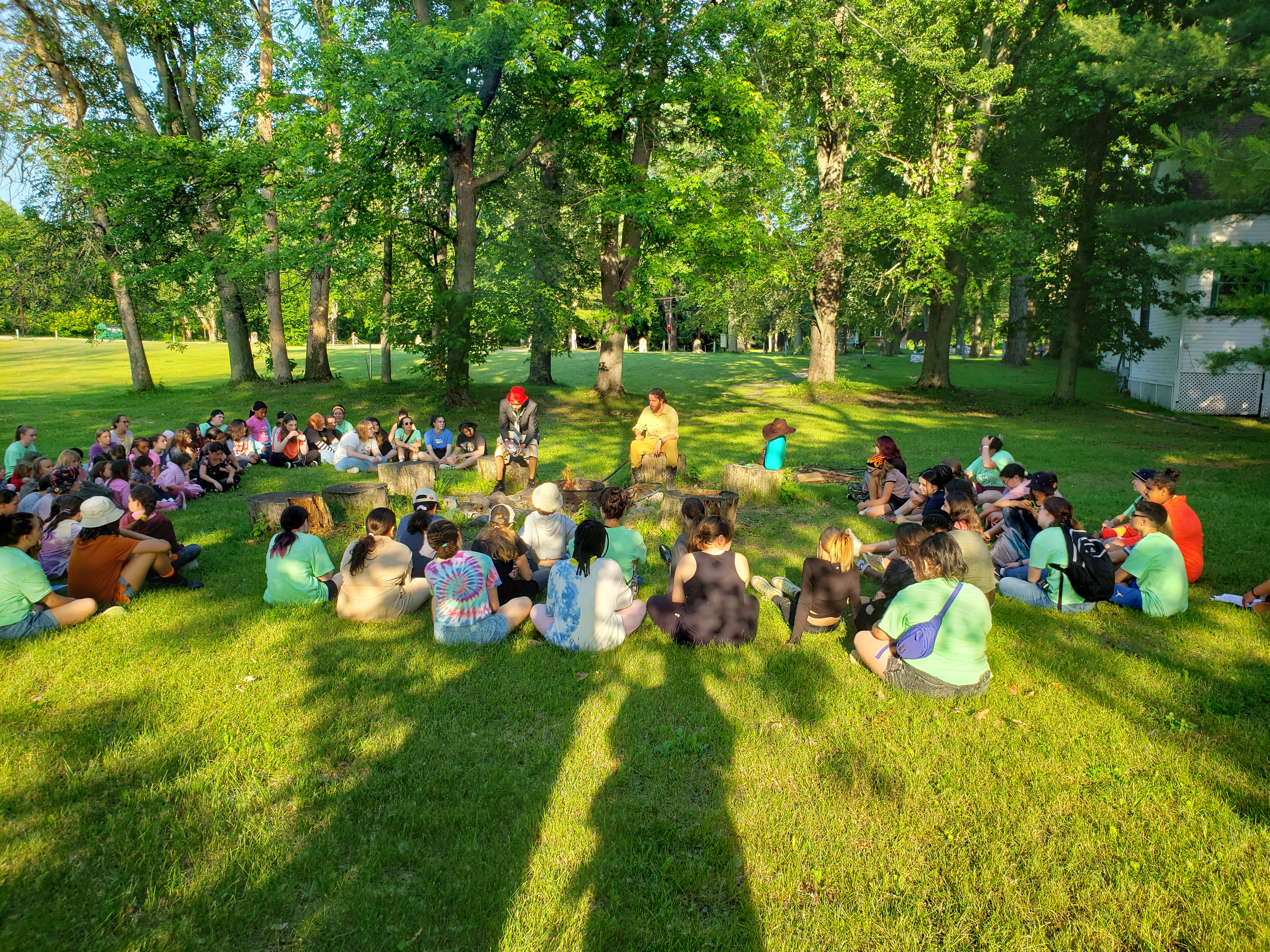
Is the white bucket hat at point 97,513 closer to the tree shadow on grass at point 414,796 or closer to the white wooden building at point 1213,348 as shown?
the tree shadow on grass at point 414,796

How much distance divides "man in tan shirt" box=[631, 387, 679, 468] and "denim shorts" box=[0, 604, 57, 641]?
23.4 ft

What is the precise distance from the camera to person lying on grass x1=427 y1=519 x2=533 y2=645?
18.7 feet

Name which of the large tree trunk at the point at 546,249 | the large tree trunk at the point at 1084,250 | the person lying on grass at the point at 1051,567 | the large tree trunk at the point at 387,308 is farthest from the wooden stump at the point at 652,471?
the large tree trunk at the point at 1084,250

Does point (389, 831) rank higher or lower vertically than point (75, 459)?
lower

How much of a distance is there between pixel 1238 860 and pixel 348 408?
20.3 meters

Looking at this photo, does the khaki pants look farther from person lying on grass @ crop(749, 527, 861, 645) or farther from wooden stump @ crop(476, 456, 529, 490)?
person lying on grass @ crop(749, 527, 861, 645)

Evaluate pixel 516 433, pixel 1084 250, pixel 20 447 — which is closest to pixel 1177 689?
pixel 516 433

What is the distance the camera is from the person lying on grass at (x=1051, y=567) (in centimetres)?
651

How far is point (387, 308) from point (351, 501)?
1156 centimetres

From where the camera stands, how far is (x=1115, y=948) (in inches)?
122

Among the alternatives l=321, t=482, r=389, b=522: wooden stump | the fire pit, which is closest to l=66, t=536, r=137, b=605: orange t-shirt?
l=321, t=482, r=389, b=522: wooden stump

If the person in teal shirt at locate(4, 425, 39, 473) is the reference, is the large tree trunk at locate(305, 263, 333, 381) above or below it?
above

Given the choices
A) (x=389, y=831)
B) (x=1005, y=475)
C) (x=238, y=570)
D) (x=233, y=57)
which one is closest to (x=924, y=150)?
(x=1005, y=475)

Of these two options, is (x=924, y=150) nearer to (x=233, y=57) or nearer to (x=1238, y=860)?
(x=233, y=57)
